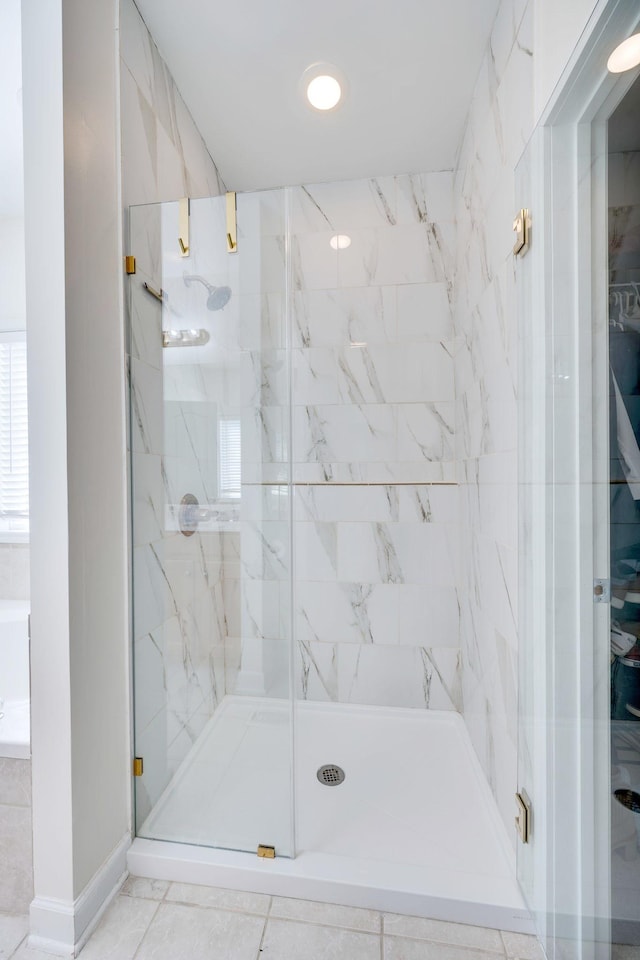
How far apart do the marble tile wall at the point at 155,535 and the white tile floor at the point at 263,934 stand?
28cm

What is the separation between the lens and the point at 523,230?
44.9 inches

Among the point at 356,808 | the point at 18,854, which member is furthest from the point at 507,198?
the point at 18,854

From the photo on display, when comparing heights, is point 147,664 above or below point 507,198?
below

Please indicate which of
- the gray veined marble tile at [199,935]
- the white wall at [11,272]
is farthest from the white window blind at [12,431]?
the gray veined marble tile at [199,935]

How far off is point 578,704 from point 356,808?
91cm

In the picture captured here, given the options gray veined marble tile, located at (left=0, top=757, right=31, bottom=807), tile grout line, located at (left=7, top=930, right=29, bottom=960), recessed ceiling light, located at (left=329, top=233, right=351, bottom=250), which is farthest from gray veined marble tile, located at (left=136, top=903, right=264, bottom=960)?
recessed ceiling light, located at (left=329, top=233, right=351, bottom=250)

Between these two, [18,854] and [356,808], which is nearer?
[18,854]

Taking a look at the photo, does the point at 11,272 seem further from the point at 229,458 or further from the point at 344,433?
the point at 344,433

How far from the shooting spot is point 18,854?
3.66 feet

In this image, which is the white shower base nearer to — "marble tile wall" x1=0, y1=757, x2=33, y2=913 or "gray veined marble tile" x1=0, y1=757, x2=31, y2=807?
"marble tile wall" x1=0, y1=757, x2=33, y2=913

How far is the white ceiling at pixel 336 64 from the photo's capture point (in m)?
1.40

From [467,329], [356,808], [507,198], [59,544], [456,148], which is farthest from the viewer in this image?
[456,148]

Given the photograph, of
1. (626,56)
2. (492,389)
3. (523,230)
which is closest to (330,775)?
(492,389)

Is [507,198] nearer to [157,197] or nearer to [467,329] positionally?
[467,329]
